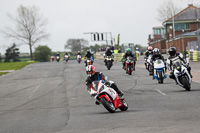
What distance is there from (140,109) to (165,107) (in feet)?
2.30

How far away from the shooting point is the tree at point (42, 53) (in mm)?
107062

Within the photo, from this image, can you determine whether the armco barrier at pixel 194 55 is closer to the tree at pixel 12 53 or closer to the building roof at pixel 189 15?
the building roof at pixel 189 15

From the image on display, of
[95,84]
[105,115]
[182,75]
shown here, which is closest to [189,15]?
[182,75]

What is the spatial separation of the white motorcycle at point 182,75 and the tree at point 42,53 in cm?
9277

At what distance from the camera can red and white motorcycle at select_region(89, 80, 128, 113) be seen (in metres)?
11.0

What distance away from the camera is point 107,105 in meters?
11.0

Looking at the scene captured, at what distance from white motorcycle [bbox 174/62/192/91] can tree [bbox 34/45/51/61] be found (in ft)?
304

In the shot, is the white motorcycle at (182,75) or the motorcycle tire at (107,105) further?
the white motorcycle at (182,75)

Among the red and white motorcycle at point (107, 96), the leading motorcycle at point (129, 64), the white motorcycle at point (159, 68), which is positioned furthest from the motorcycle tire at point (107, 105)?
the leading motorcycle at point (129, 64)

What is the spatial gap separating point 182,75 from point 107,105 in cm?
526

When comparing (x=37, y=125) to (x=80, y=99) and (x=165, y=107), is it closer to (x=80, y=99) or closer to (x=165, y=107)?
(x=165, y=107)

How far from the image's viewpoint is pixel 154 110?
11.1 metres

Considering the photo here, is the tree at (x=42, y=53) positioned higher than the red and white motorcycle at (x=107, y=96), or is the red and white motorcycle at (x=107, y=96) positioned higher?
the tree at (x=42, y=53)

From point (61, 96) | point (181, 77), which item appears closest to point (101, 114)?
point (181, 77)
